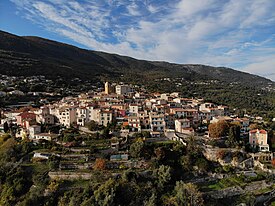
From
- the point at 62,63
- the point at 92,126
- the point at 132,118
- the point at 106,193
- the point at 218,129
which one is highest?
the point at 62,63

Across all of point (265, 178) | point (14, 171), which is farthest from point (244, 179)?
point (14, 171)

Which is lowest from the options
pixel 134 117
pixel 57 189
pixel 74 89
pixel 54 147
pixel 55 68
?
pixel 57 189

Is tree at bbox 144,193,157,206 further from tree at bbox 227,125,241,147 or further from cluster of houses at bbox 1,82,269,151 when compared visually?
tree at bbox 227,125,241,147

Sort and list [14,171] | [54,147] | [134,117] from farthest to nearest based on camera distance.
→ [134,117] < [54,147] < [14,171]

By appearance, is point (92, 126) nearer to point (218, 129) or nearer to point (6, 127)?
point (6, 127)

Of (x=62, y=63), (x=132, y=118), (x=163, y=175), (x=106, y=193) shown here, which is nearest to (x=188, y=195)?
(x=163, y=175)

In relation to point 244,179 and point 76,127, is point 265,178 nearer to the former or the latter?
point 244,179

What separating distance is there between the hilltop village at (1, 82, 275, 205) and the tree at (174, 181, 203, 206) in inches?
11.8

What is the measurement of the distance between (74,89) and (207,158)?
48.2 metres

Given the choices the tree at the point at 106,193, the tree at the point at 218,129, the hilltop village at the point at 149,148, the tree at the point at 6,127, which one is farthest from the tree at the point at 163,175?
the tree at the point at 6,127

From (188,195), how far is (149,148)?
269 inches

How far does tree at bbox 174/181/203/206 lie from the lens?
2077cm

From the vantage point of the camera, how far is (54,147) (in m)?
26.7

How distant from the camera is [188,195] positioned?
21.3 meters
